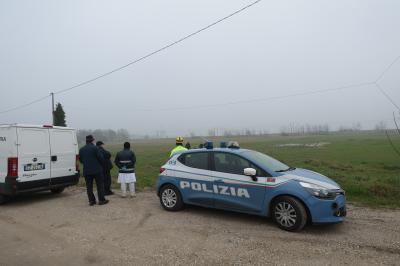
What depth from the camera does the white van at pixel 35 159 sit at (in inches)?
327

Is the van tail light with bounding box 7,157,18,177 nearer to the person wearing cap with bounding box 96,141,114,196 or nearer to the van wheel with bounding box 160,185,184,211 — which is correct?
the person wearing cap with bounding box 96,141,114,196

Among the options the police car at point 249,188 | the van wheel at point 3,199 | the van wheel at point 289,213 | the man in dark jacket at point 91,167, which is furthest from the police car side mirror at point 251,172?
the van wheel at point 3,199

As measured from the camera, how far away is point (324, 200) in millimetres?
5641

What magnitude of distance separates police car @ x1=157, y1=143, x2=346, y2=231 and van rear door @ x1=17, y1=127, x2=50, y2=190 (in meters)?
3.60

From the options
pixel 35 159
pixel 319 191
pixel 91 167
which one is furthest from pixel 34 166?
pixel 319 191

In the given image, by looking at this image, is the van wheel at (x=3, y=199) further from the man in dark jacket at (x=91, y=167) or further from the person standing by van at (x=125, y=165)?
the person standing by van at (x=125, y=165)

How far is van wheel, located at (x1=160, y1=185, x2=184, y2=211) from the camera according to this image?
7.40 meters

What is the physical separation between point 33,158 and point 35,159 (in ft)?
0.21

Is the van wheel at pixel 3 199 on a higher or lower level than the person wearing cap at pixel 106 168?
lower

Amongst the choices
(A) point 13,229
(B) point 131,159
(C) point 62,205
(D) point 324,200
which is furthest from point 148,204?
(D) point 324,200

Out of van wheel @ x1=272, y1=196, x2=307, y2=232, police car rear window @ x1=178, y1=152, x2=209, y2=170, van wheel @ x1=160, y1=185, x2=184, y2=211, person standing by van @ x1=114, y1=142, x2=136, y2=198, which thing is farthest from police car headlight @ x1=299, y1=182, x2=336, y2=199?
person standing by van @ x1=114, y1=142, x2=136, y2=198

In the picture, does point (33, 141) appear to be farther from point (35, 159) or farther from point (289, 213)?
point (289, 213)

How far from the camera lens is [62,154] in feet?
31.4

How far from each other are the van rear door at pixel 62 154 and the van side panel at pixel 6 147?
3.57 ft
